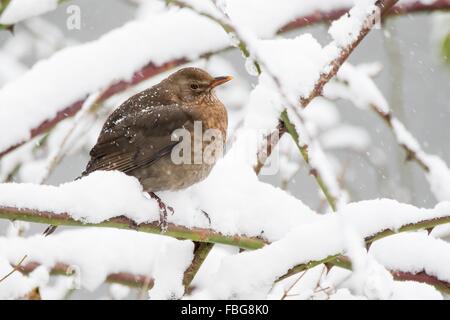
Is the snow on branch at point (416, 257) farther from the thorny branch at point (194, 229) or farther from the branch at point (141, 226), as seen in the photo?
the branch at point (141, 226)

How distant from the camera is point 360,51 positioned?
9.55 metres

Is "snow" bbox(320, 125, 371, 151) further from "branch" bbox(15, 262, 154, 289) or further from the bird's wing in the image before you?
"branch" bbox(15, 262, 154, 289)

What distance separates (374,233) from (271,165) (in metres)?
1.11

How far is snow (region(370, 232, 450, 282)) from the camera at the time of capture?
291 cm

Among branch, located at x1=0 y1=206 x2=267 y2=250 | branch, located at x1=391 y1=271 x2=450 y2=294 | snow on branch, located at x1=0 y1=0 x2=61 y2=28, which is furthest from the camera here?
snow on branch, located at x1=0 y1=0 x2=61 y2=28

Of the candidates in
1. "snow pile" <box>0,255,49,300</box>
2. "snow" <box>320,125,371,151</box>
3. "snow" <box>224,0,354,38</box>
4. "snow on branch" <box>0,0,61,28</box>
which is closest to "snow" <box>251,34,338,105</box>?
"snow" <box>224,0,354,38</box>

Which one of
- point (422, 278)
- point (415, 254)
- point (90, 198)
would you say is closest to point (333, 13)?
point (415, 254)

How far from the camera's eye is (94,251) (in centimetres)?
383

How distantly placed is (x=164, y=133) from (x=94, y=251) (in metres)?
0.73

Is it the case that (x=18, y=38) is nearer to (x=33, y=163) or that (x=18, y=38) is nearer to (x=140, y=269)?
(x=33, y=163)

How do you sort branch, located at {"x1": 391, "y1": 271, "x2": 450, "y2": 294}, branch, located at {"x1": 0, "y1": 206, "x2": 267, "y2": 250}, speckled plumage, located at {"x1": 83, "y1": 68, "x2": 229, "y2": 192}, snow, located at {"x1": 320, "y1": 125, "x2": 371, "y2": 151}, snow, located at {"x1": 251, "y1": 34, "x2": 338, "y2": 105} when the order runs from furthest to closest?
snow, located at {"x1": 320, "y1": 125, "x2": 371, "y2": 151}
speckled plumage, located at {"x1": 83, "y1": 68, "x2": 229, "y2": 192}
snow, located at {"x1": 251, "y1": 34, "x2": 338, "y2": 105}
branch, located at {"x1": 391, "y1": 271, "x2": 450, "y2": 294}
branch, located at {"x1": 0, "y1": 206, "x2": 267, "y2": 250}

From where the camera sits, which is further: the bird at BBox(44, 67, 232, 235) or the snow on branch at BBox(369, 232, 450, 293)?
the bird at BBox(44, 67, 232, 235)

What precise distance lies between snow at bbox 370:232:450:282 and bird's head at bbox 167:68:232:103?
1.73 m
